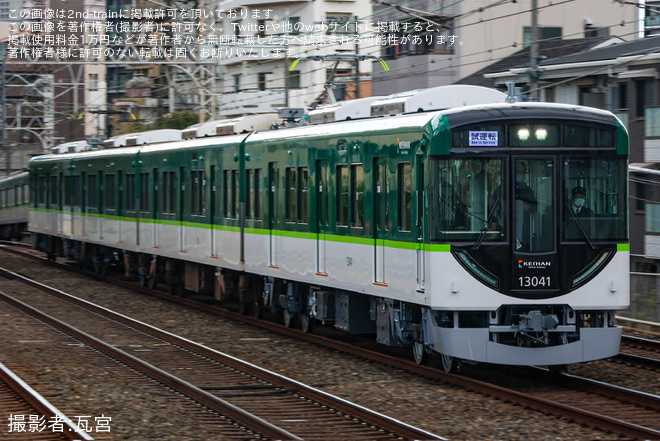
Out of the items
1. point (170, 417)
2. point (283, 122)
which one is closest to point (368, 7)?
point (283, 122)

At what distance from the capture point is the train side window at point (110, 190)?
2594 centimetres

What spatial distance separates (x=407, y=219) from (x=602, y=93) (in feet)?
56.4

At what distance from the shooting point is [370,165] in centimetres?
1284

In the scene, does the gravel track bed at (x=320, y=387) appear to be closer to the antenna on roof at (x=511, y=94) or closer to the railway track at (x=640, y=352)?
the railway track at (x=640, y=352)

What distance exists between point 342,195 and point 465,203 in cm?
299

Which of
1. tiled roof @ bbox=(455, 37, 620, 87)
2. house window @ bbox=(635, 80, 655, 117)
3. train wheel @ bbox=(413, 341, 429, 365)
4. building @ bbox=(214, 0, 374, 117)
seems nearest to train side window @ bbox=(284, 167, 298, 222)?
train wheel @ bbox=(413, 341, 429, 365)

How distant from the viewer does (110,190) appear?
86.5 ft

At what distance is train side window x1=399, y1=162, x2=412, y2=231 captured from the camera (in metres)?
11.7

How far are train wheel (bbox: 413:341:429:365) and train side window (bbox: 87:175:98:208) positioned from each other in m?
16.5

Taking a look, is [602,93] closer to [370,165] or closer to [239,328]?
[239,328]

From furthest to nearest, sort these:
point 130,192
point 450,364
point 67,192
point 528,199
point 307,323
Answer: point 67,192 < point 130,192 < point 307,323 < point 450,364 < point 528,199

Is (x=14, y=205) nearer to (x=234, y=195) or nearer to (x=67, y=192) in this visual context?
(x=67, y=192)

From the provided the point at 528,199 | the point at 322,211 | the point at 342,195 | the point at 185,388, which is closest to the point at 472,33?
the point at 322,211

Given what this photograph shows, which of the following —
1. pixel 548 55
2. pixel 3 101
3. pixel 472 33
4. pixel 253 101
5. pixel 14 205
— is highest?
pixel 472 33
